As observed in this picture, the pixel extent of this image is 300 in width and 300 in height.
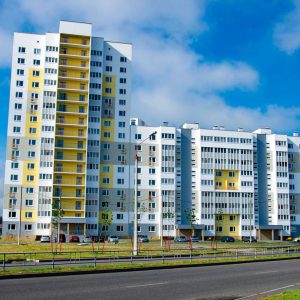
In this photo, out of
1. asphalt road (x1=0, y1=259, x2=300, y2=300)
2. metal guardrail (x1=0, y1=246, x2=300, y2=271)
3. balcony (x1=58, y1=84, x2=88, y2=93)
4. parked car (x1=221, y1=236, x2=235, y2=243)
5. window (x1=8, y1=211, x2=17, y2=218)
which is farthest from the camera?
balcony (x1=58, y1=84, x2=88, y2=93)

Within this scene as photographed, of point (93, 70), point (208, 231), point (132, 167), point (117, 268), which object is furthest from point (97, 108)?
point (117, 268)

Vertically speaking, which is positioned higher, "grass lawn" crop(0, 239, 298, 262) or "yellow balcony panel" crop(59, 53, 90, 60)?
"yellow balcony panel" crop(59, 53, 90, 60)

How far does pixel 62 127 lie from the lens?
3986 inches

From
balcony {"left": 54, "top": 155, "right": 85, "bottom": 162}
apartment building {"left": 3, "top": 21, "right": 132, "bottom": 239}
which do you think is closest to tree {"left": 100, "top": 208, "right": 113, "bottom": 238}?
apartment building {"left": 3, "top": 21, "right": 132, "bottom": 239}

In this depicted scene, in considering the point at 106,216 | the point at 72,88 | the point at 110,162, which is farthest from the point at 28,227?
the point at 72,88

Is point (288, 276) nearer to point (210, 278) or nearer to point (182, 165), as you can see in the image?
point (210, 278)

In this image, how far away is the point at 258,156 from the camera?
117 meters

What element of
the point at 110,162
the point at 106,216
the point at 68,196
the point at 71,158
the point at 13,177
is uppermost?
the point at 71,158

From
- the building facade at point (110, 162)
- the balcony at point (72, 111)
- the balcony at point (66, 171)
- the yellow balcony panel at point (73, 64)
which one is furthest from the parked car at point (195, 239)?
the yellow balcony panel at point (73, 64)

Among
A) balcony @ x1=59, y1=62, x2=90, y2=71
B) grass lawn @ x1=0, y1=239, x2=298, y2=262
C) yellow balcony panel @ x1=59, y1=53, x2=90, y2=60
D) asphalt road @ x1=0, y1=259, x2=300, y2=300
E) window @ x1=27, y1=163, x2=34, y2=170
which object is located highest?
yellow balcony panel @ x1=59, y1=53, x2=90, y2=60

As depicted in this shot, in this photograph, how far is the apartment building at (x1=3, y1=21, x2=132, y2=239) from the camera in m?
97.7

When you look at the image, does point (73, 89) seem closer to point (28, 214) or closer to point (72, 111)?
point (72, 111)

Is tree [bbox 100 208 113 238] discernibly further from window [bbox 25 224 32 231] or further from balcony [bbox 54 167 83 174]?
window [bbox 25 224 32 231]

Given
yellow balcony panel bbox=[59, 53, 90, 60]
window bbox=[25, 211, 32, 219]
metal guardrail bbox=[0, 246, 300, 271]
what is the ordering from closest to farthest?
metal guardrail bbox=[0, 246, 300, 271]
window bbox=[25, 211, 32, 219]
yellow balcony panel bbox=[59, 53, 90, 60]
